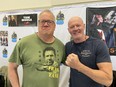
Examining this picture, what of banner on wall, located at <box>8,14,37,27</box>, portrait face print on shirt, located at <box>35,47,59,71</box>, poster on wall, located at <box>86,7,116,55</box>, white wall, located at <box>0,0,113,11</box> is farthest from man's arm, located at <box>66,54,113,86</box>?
banner on wall, located at <box>8,14,37,27</box>

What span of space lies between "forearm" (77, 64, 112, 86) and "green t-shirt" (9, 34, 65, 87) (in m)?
0.37

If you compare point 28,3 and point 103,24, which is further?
point 28,3

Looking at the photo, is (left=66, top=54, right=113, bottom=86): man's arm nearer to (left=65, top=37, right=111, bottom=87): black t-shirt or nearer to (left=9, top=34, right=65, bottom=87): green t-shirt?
(left=65, top=37, right=111, bottom=87): black t-shirt

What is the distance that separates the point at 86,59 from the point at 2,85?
226 centimetres

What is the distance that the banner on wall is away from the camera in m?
3.66

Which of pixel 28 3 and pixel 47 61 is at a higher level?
pixel 28 3

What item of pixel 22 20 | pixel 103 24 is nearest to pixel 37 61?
pixel 103 24

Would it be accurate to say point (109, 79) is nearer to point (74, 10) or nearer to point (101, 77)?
point (101, 77)

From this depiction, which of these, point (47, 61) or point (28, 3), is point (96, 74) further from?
point (28, 3)

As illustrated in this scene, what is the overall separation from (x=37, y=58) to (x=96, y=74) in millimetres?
582

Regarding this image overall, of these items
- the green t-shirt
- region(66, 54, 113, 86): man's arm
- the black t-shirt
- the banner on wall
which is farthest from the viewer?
the banner on wall

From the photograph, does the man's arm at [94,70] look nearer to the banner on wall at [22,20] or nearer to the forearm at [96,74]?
the forearm at [96,74]

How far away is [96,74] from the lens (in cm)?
175

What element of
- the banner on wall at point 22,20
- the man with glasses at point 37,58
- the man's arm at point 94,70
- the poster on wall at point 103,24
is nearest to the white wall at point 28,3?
the banner on wall at point 22,20
